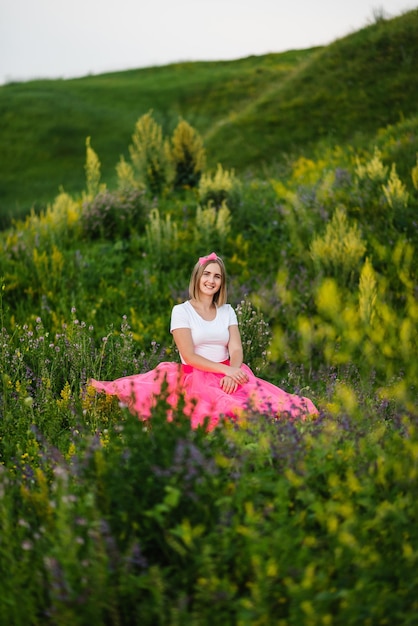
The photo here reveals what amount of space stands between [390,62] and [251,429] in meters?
16.6

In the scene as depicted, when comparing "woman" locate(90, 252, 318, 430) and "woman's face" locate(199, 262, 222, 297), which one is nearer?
"woman" locate(90, 252, 318, 430)

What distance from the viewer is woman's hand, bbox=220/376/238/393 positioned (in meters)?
4.24

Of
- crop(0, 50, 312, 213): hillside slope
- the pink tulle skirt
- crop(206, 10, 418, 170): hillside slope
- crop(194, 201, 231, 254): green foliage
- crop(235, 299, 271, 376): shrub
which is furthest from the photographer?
crop(0, 50, 312, 213): hillside slope

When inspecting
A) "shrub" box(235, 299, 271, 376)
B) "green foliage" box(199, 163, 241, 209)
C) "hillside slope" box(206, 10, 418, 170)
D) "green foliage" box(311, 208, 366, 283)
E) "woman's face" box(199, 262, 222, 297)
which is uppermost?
"hillside slope" box(206, 10, 418, 170)

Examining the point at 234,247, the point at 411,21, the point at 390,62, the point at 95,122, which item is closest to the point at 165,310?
the point at 234,247

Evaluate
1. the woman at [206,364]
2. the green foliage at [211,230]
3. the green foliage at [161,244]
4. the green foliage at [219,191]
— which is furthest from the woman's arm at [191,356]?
the green foliage at [219,191]

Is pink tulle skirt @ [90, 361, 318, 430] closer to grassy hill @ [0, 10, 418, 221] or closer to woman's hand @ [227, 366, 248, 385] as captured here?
woman's hand @ [227, 366, 248, 385]

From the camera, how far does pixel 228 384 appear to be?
4250 millimetres

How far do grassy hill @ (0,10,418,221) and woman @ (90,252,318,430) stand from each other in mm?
9741

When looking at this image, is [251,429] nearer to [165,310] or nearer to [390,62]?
[165,310]

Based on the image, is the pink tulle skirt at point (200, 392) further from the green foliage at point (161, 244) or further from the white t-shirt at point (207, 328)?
the green foliage at point (161, 244)

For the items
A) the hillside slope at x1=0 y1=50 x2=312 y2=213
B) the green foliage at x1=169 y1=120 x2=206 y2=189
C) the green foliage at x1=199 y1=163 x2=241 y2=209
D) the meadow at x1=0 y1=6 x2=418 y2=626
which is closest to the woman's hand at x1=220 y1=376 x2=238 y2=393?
the meadow at x1=0 y1=6 x2=418 y2=626

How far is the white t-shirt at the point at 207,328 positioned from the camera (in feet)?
15.0

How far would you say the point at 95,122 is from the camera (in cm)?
2489
